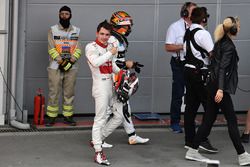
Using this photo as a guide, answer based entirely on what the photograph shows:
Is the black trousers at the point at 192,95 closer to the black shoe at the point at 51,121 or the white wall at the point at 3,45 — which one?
the black shoe at the point at 51,121

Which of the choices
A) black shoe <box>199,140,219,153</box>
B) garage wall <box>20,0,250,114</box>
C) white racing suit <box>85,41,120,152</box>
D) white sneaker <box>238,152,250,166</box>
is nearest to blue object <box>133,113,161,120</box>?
garage wall <box>20,0,250,114</box>

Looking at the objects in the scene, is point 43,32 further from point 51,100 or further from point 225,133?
point 225,133

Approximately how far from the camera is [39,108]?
10617 mm

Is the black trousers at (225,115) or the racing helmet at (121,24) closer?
the black trousers at (225,115)

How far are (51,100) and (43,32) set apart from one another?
1.18 metres

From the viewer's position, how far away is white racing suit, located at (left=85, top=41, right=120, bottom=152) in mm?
8578

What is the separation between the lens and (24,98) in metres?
11.1

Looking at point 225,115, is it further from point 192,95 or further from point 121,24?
point 121,24

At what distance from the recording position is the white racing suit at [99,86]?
8.58m

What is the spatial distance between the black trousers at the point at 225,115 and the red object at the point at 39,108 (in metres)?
2.85

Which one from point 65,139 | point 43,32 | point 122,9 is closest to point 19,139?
point 65,139

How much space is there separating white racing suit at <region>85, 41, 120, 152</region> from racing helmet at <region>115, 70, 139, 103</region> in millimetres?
315

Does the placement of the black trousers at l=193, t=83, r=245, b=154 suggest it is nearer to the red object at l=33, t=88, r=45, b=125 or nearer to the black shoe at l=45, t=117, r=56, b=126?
the black shoe at l=45, t=117, r=56, b=126

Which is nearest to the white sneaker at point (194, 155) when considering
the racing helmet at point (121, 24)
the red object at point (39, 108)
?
the racing helmet at point (121, 24)
